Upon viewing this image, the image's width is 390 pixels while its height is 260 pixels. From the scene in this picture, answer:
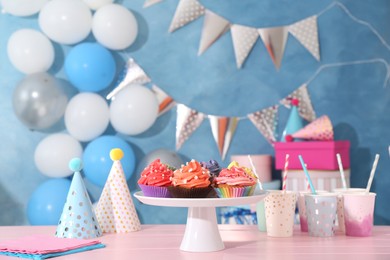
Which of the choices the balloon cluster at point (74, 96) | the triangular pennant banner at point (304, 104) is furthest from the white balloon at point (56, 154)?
the triangular pennant banner at point (304, 104)

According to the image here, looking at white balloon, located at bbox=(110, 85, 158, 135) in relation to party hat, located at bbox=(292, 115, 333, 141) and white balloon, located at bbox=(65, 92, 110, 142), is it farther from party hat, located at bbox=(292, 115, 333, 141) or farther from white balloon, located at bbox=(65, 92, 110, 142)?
party hat, located at bbox=(292, 115, 333, 141)

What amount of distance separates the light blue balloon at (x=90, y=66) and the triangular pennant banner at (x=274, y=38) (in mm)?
932

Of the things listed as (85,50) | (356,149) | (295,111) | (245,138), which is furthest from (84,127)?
(356,149)

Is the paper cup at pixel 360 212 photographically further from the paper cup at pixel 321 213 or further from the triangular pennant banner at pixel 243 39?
the triangular pennant banner at pixel 243 39

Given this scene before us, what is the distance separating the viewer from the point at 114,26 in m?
3.10

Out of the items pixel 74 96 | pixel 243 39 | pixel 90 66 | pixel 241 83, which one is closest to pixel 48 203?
pixel 74 96

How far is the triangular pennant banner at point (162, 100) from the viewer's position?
3336 millimetres

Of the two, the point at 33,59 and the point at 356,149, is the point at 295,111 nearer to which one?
the point at 356,149

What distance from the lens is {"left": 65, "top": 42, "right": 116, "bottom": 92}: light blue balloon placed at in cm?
307

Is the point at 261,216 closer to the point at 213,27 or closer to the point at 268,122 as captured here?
the point at 268,122

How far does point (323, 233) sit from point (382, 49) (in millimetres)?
2299

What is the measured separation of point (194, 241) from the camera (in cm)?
117

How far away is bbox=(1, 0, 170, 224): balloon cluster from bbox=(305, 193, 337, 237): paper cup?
1.78m

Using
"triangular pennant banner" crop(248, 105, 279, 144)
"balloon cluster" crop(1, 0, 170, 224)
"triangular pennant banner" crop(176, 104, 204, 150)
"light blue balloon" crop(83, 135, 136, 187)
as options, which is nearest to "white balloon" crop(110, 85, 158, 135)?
"balloon cluster" crop(1, 0, 170, 224)
